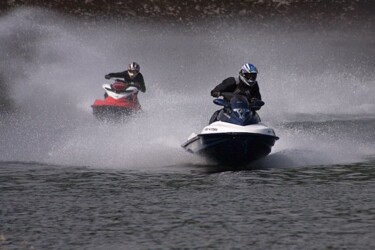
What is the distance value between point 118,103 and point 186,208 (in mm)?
13108

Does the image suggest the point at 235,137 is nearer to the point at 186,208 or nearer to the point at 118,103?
the point at 186,208

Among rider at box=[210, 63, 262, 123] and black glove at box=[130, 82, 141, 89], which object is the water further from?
rider at box=[210, 63, 262, 123]

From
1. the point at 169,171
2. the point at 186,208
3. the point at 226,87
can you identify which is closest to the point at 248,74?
the point at 226,87

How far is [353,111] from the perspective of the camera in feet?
108

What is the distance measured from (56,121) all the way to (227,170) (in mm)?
10984

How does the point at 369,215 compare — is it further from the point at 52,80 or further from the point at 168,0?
the point at 168,0

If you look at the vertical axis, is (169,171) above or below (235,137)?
below

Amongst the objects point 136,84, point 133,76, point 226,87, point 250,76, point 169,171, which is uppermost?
point 133,76

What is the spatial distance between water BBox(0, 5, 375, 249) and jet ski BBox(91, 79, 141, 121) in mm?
391

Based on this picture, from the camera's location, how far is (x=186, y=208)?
43.9 feet

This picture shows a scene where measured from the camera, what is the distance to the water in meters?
11.7

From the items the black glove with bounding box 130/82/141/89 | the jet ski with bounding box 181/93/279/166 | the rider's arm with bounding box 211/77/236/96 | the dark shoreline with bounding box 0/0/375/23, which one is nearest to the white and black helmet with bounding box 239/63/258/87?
the rider's arm with bounding box 211/77/236/96

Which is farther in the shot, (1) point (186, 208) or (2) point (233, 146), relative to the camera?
(2) point (233, 146)

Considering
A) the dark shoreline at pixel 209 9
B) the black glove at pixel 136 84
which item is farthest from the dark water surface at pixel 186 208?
the dark shoreline at pixel 209 9
